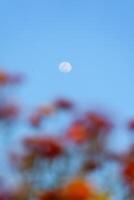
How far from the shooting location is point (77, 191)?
2971 mm

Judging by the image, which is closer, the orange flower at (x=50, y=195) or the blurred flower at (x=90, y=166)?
the orange flower at (x=50, y=195)

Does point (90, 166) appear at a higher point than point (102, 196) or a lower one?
higher

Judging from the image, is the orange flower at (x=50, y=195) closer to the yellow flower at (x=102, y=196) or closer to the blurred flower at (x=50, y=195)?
the blurred flower at (x=50, y=195)

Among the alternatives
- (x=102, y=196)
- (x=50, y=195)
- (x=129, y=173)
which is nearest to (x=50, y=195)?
(x=50, y=195)

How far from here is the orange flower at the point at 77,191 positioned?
2.99 metres

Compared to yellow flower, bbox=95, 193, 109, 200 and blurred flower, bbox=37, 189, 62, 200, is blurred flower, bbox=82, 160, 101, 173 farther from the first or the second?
blurred flower, bbox=37, 189, 62, 200

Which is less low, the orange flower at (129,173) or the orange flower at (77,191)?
the orange flower at (129,173)

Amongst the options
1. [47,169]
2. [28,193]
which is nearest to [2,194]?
[28,193]

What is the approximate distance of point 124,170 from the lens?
141 inches

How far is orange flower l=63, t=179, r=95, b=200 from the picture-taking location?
9.82 ft

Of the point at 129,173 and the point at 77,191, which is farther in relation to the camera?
the point at 129,173

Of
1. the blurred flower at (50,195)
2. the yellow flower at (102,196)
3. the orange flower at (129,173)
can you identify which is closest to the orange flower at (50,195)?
the blurred flower at (50,195)

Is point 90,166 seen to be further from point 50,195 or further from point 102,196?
point 50,195

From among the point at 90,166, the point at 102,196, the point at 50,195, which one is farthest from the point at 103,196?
the point at 50,195
